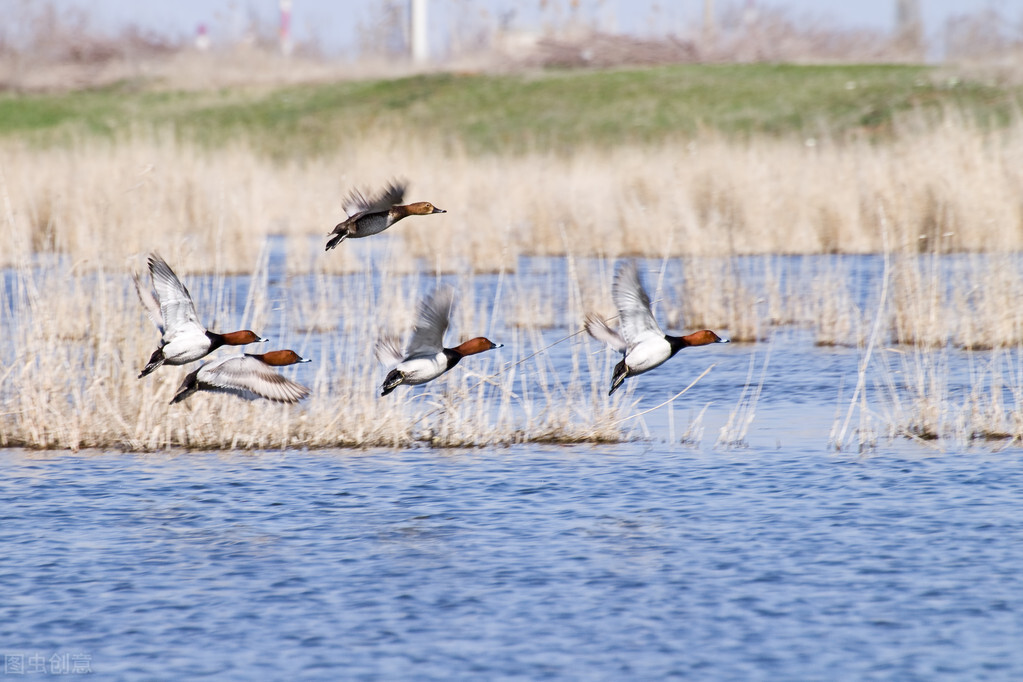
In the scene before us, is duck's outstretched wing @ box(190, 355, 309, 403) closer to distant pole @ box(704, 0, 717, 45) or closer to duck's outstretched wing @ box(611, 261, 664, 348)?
duck's outstretched wing @ box(611, 261, 664, 348)

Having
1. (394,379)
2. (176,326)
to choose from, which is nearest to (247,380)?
(176,326)

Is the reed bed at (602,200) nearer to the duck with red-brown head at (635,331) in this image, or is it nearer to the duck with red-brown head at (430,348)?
the duck with red-brown head at (635,331)

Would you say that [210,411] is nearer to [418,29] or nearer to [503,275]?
[503,275]

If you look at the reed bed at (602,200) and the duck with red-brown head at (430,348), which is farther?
the reed bed at (602,200)

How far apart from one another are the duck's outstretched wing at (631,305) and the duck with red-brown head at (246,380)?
5.06ft

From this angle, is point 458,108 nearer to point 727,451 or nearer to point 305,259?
point 305,259

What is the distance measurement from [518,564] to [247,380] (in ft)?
5.41

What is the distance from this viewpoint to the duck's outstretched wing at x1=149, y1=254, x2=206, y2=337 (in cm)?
695

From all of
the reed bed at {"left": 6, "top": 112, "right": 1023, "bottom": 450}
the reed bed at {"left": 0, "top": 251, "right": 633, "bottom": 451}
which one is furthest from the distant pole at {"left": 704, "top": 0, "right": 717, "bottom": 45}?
the reed bed at {"left": 0, "top": 251, "right": 633, "bottom": 451}

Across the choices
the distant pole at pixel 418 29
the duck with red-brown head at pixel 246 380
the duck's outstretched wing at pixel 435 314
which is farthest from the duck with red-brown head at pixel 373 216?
the distant pole at pixel 418 29

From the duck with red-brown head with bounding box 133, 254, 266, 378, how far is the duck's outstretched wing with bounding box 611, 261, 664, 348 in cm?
167

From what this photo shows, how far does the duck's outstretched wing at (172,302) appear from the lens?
6.95m

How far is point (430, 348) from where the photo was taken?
23.5ft

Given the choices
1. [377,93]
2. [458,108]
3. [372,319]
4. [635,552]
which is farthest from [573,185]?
[377,93]
